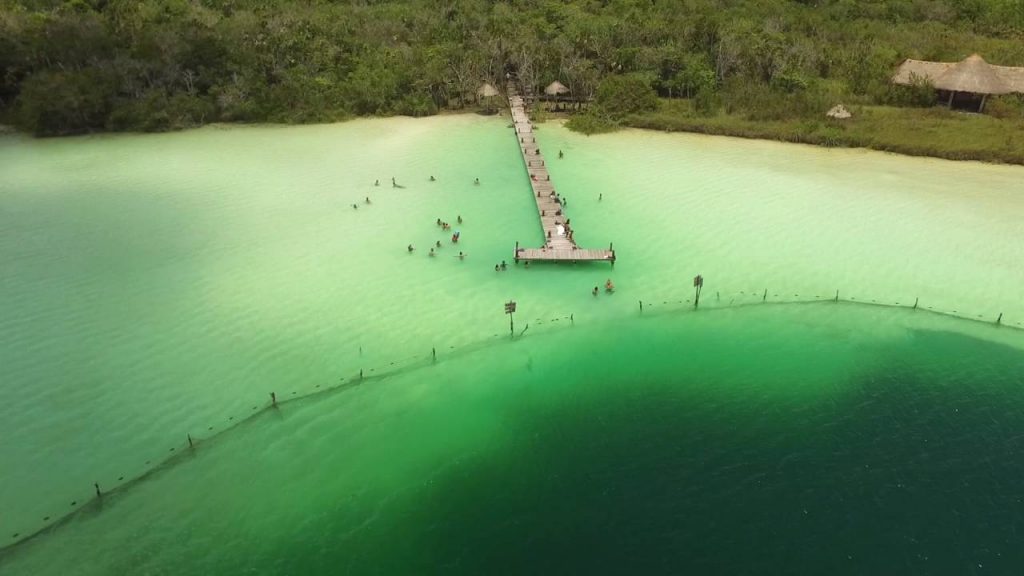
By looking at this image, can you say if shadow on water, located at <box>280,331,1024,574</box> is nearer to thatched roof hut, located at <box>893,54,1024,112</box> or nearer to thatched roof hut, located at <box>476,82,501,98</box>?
thatched roof hut, located at <box>893,54,1024,112</box>

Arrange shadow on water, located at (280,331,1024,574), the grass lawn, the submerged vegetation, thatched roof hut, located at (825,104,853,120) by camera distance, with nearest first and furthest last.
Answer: shadow on water, located at (280,331,1024,574) < the grass lawn < thatched roof hut, located at (825,104,853,120) < the submerged vegetation

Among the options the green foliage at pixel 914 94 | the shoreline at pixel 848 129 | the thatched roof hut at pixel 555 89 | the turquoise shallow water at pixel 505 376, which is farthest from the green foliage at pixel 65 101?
the green foliage at pixel 914 94

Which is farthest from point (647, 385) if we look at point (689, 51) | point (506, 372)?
point (689, 51)

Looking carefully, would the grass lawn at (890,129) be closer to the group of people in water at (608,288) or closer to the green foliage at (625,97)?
the green foliage at (625,97)

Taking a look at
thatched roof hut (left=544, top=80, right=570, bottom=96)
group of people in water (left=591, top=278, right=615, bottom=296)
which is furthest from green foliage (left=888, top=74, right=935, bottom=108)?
group of people in water (left=591, top=278, right=615, bottom=296)

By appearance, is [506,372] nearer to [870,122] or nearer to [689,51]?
[870,122]

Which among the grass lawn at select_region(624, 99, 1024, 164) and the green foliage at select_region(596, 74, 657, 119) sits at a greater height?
the green foliage at select_region(596, 74, 657, 119)

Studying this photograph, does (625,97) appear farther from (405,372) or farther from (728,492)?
(728,492)
